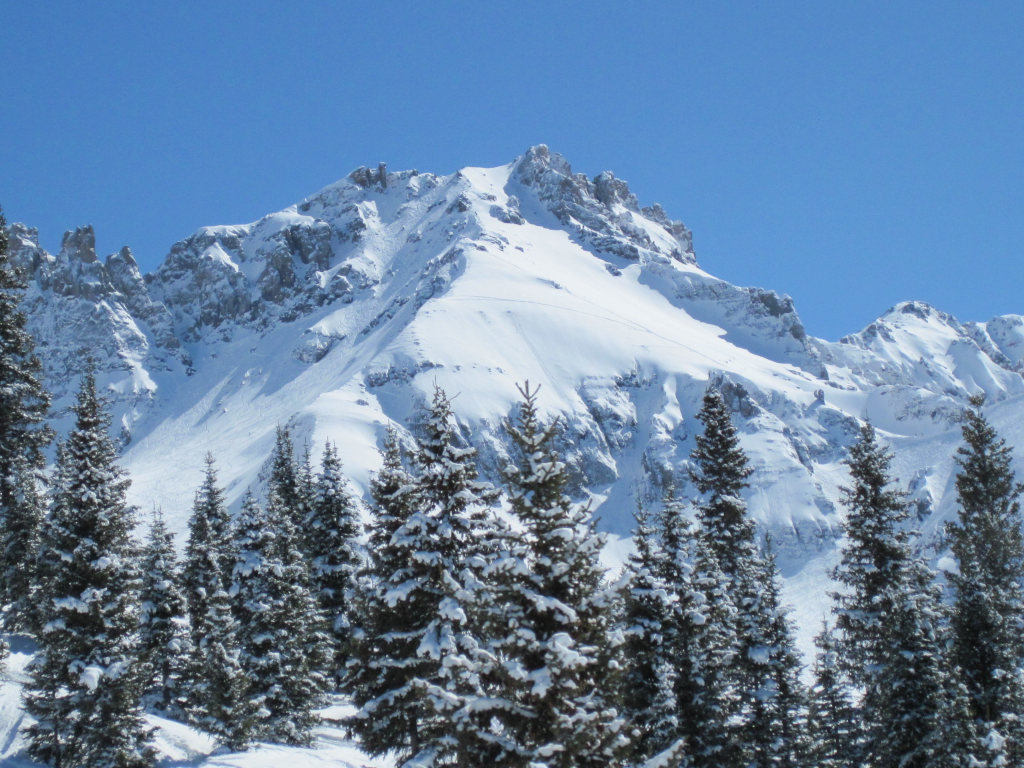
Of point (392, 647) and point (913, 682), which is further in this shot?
point (913, 682)

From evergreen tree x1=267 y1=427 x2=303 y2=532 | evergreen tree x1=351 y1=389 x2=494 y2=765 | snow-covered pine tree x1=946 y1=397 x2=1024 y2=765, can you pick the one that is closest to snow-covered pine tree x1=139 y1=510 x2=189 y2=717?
evergreen tree x1=267 y1=427 x2=303 y2=532

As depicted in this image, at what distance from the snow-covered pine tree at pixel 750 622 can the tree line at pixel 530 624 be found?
0.11 metres

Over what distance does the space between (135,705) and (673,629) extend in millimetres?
16565

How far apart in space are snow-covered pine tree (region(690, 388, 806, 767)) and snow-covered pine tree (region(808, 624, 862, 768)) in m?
3.63

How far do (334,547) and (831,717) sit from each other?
77.5 ft

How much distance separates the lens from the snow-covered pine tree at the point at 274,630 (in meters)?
34.7

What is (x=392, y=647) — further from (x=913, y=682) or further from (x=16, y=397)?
(x=913, y=682)

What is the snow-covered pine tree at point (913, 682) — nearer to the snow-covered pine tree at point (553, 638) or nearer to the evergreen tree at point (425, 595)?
the snow-covered pine tree at point (553, 638)

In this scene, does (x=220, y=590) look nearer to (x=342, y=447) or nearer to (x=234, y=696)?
(x=234, y=696)

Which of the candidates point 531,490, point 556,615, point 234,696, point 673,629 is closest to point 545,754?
point 556,615

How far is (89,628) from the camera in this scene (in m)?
24.8

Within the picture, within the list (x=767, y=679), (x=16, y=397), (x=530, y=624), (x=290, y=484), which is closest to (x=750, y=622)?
(x=767, y=679)

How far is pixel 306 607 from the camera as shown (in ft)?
123

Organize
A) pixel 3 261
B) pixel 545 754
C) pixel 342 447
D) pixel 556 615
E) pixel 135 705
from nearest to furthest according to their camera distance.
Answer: pixel 545 754 < pixel 556 615 < pixel 3 261 < pixel 135 705 < pixel 342 447
